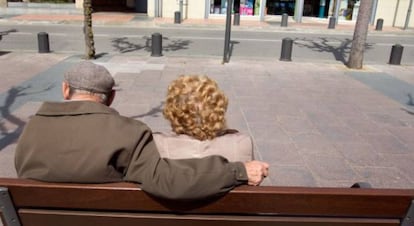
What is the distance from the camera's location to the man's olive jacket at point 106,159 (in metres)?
1.56

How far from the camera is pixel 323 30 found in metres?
17.8

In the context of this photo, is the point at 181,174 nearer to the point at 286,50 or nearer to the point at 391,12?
the point at 286,50

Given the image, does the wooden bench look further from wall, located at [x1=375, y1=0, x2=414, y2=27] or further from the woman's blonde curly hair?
wall, located at [x1=375, y1=0, x2=414, y2=27]

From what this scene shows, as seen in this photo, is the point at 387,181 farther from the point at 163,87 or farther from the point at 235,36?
the point at 235,36

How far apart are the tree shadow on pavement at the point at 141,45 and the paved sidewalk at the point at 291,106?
5.23ft

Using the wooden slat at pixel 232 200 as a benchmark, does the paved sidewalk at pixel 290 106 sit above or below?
below

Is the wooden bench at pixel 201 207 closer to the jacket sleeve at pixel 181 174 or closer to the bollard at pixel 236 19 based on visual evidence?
the jacket sleeve at pixel 181 174

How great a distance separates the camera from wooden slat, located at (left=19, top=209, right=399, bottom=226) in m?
1.64

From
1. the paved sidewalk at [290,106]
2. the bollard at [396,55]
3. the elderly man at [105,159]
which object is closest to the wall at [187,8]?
the paved sidewalk at [290,106]

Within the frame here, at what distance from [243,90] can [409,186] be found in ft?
12.1

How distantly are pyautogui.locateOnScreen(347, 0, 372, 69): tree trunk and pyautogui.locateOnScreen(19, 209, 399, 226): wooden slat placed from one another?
27.9ft

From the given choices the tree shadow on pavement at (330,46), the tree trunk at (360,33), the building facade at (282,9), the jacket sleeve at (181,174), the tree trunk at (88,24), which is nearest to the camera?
the jacket sleeve at (181,174)

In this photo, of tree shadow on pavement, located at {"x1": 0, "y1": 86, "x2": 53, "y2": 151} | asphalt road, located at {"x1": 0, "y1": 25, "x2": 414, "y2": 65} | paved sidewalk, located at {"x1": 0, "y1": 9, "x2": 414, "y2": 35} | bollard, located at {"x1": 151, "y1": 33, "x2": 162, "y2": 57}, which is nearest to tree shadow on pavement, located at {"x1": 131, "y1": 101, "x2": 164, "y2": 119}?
tree shadow on pavement, located at {"x1": 0, "y1": 86, "x2": 53, "y2": 151}

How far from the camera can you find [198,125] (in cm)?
176
